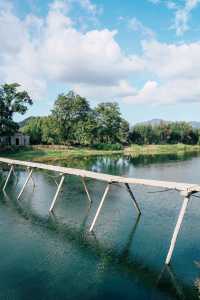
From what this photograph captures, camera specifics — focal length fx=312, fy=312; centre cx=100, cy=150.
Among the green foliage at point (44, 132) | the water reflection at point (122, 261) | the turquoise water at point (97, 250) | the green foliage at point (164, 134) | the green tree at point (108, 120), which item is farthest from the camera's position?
the green foliage at point (164, 134)

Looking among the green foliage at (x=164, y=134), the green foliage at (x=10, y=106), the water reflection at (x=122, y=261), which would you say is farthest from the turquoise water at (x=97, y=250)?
the green foliage at (x=164, y=134)

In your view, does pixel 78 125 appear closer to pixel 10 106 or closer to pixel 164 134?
pixel 10 106

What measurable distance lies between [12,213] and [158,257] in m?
16.0

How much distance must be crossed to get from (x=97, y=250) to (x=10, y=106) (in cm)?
6781

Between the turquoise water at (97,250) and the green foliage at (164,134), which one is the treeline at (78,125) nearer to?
the green foliage at (164,134)

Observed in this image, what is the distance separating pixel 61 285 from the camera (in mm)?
16500

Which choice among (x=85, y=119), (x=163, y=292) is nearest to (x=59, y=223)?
(x=163, y=292)

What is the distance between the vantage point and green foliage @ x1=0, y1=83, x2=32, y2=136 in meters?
79.4

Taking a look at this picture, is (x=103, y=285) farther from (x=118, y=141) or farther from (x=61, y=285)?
(x=118, y=141)

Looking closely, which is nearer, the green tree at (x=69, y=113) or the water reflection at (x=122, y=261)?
the water reflection at (x=122, y=261)

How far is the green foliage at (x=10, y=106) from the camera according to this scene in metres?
79.4

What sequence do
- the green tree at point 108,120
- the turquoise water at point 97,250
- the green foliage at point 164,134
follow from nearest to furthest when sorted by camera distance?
the turquoise water at point 97,250 < the green tree at point 108,120 < the green foliage at point 164,134

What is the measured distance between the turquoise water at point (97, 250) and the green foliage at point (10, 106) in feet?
156

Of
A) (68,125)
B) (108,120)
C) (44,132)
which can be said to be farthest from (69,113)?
(108,120)
